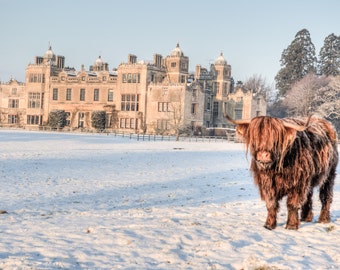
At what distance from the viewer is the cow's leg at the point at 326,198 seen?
897cm

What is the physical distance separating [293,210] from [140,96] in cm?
6157

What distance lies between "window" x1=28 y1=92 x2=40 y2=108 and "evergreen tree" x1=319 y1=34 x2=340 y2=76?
4610cm

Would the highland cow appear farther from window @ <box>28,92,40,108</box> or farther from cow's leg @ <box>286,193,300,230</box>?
window @ <box>28,92,40,108</box>

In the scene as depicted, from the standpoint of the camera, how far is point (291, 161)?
26.0 feet

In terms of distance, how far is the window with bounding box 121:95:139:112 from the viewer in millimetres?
69312

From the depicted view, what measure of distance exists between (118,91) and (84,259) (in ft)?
215

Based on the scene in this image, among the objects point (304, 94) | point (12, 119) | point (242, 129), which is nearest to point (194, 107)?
point (304, 94)

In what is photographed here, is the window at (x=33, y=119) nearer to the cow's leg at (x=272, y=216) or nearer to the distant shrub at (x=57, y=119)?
the distant shrub at (x=57, y=119)

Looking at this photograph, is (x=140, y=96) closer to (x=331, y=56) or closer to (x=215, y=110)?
(x=215, y=110)

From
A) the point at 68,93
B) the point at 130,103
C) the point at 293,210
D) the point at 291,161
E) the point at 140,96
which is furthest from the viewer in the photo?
the point at 68,93

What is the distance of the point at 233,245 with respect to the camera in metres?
6.99

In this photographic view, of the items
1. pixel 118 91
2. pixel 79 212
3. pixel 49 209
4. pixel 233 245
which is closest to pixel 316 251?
pixel 233 245

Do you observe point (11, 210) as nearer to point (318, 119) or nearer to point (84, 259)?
point (84, 259)

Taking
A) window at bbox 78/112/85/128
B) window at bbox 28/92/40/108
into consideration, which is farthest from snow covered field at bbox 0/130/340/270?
window at bbox 28/92/40/108
